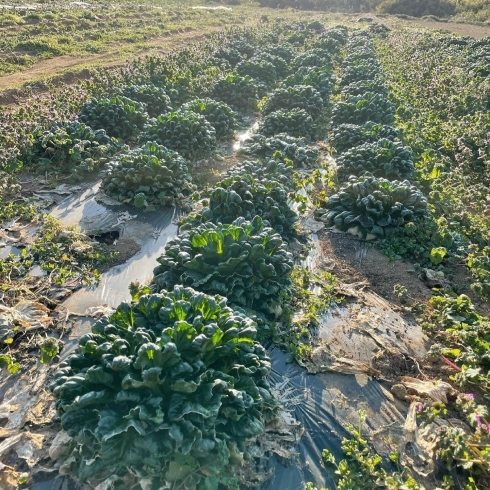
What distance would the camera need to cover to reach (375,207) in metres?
8.80

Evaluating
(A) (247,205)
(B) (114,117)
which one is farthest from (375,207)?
(B) (114,117)

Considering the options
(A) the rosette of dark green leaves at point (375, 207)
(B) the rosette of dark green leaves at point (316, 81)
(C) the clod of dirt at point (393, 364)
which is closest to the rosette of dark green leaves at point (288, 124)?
(B) the rosette of dark green leaves at point (316, 81)

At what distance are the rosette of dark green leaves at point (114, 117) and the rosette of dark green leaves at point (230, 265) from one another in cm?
690

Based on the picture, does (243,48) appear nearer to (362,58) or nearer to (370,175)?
(362,58)

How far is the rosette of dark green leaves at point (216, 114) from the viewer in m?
13.3

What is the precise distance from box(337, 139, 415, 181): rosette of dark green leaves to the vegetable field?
0.22 ft

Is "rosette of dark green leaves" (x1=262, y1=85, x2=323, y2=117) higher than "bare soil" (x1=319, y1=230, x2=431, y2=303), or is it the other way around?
"bare soil" (x1=319, y1=230, x2=431, y2=303)

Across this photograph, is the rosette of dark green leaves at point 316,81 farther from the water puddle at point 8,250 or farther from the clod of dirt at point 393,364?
the clod of dirt at point 393,364

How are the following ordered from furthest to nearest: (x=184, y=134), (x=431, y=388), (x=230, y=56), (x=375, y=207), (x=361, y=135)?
(x=230, y=56) < (x=361, y=135) < (x=184, y=134) < (x=375, y=207) < (x=431, y=388)

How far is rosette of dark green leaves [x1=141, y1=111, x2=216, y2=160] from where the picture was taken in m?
11.6

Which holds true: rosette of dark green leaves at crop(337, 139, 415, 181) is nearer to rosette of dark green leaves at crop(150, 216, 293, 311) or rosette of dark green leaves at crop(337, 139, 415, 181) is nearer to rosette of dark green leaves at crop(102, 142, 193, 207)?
rosette of dark green leaves at crop(102, 142, 193, 207)

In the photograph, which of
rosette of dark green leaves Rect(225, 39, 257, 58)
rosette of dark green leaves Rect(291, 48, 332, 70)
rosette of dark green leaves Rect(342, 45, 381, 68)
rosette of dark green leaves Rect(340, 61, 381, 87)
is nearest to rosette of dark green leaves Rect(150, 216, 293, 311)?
rosette of dark green leaves Rect(340, 61, 381, 87)

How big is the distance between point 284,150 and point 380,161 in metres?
2.60

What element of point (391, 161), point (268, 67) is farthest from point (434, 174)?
point (268, 67)
